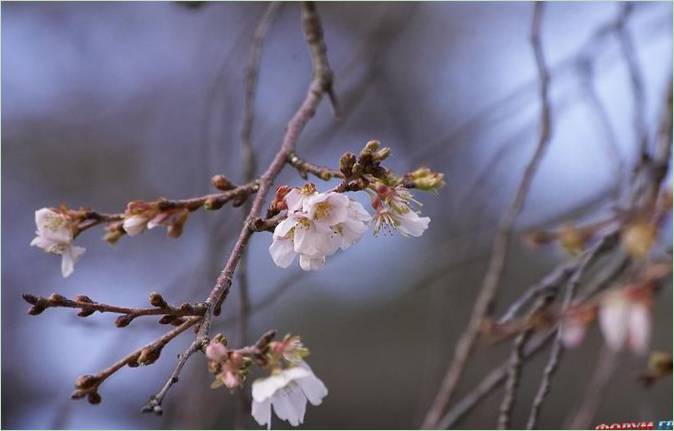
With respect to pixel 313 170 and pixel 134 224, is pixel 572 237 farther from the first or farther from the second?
pixel 134 224

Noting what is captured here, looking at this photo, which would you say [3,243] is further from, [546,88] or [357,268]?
[546,88]

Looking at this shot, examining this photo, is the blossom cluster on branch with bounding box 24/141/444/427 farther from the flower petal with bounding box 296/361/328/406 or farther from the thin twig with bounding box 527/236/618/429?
the thin twig with bounding box 527/236/618/429

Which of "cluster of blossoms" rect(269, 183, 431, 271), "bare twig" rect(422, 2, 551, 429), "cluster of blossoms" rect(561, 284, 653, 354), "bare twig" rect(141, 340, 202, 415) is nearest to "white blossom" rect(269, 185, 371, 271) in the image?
"cluster of blossoms" rect(269, 183, 431, 271)

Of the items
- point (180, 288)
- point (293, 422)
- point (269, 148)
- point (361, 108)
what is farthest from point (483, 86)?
point (293, 422)

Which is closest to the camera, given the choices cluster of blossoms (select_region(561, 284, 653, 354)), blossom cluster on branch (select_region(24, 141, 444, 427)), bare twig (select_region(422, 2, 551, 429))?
cluster of blossoms (select_region(561, 284, 653, 354))

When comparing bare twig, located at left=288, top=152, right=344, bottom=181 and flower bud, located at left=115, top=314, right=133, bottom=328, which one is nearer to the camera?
flower bud, located at left=115, top=314, right=133, bottom=328

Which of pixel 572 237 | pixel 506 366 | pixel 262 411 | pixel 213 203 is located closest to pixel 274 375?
pixel 262 411

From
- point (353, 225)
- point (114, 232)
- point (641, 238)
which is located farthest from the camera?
point (114, 232)
